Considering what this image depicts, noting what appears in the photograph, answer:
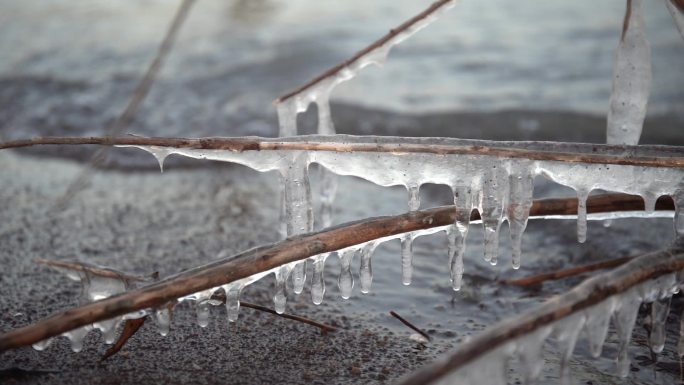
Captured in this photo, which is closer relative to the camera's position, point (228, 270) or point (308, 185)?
point (228, 270)

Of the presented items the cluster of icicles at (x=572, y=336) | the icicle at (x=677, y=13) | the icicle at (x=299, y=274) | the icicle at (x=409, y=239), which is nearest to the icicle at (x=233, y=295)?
the icicle at (x=299, y=274)

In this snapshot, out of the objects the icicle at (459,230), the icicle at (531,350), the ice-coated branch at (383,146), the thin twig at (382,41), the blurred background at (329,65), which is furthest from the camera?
the blurred background at (329,65)

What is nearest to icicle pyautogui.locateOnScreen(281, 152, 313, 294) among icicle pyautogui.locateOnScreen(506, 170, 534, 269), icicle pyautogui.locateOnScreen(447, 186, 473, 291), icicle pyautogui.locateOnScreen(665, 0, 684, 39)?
icicle pyautogui.locateOnScreen(447, 186, 473, 291)

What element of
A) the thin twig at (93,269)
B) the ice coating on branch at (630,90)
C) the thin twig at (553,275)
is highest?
the ice coating on branch at (630,90)

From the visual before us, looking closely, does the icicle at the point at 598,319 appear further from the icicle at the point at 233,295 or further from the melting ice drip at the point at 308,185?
the icicle at the point at 233,295

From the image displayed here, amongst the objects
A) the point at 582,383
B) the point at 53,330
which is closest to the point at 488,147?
the point at 582,383

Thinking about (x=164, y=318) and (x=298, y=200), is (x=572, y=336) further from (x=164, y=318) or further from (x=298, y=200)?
(x=164, y=318)

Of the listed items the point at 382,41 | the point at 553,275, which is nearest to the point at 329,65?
the point at 553,275
